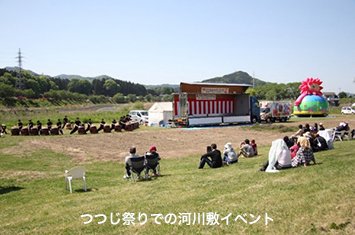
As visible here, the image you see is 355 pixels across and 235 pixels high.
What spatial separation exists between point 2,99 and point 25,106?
502 cm

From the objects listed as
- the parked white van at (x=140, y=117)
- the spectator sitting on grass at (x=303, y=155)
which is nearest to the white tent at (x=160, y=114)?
the parked white van at (x=140, y=117)

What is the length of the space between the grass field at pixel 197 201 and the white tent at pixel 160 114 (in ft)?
78.9

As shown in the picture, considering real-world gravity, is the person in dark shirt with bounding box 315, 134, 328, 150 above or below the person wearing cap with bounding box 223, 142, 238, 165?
above

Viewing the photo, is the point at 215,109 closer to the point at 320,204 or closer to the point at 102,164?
the point at 102,164

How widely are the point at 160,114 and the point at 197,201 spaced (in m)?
29.5

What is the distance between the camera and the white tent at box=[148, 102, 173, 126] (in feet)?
119

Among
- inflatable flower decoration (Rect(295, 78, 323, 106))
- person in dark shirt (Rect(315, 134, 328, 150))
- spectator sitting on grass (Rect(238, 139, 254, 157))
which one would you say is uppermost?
inflatable flower decoration (Rect(295, 78, 323, 106))

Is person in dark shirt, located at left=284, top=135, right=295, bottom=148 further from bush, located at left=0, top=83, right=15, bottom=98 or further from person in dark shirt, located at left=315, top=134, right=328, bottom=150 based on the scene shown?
bush, located at left=0, top=83, right=15, bottom=98

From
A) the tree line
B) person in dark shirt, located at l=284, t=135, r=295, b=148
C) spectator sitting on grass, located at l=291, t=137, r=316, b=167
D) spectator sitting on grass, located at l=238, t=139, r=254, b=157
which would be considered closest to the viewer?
spectator sitting on grass, located at l=291, t=137, r=316, b=167

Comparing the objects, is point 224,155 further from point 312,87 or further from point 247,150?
point 312,87

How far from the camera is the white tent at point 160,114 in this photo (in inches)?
1427

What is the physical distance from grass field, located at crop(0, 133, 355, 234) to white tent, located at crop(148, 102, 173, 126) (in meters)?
24.0

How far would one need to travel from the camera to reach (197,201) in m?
7.10

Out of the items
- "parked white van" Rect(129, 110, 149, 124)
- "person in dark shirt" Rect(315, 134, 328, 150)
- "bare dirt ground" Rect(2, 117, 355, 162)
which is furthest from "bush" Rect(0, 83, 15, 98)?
"person in dark shirt" Rect(315, 134, 328, 150)
